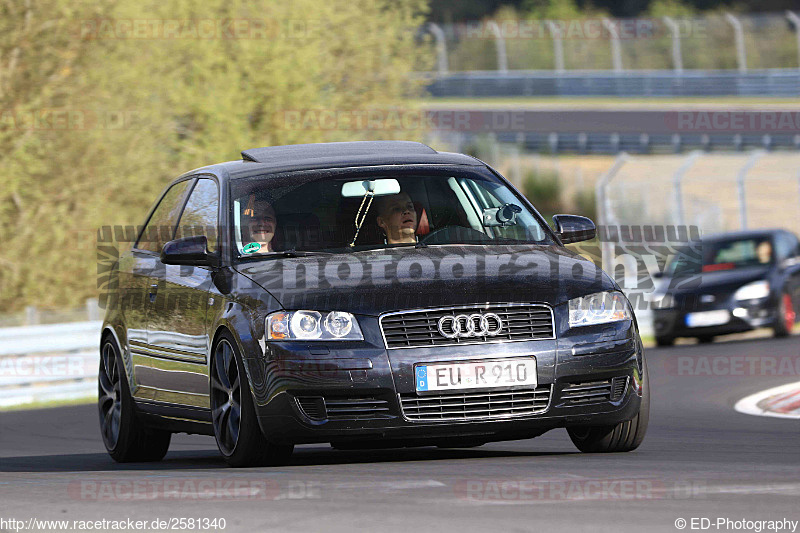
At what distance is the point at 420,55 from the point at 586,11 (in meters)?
50.4

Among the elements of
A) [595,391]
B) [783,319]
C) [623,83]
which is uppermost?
[595,391]

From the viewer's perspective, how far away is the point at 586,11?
81.9 meters

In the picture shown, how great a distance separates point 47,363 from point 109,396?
8.26 m

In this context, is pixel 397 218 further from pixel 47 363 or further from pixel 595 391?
pixel 47 363

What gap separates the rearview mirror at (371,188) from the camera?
9203 mm

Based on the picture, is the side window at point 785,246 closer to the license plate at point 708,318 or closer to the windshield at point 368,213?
the license plate at point 708,318

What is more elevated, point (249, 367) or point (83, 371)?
point (249, 367)

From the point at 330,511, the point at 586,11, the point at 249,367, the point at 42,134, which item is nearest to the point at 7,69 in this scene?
the point at 42,134

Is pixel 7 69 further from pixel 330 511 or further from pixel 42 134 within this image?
pixel 330 511

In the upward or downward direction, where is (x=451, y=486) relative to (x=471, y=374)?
downward

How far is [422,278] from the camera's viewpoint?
812 cm

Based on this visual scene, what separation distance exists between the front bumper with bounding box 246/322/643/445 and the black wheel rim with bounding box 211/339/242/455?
0.33 m

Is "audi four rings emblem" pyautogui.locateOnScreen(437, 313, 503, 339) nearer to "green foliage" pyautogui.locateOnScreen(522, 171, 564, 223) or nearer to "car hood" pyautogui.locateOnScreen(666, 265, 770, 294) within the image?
"car hood" pyautogui.locateOnScreen(666, 265, 770, 294)

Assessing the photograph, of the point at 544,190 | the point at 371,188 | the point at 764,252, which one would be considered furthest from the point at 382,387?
the point at 544,190
